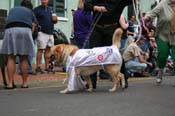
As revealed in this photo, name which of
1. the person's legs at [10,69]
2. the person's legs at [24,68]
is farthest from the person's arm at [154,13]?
the person's legs at [10,69]

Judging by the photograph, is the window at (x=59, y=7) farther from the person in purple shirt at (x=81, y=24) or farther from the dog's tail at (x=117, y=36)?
the dog's tail at (x=117, y=36)

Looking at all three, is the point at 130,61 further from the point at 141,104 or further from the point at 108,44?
the point at 141,104

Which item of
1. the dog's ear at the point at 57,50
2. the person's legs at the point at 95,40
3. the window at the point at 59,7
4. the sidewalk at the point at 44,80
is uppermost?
the window at the point at 59,7

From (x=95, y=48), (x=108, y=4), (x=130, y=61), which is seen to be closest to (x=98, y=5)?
(x=108, y=4)

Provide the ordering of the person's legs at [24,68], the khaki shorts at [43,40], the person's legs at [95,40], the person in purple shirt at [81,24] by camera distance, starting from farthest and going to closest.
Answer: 1. the khaki shorts at [43,40]
2. the person in purple shirt at [81,24]
3. the person's legs at [24,68]
4. the person's legs at [95,40]

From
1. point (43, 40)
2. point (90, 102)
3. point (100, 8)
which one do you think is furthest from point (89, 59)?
point (43, 40)

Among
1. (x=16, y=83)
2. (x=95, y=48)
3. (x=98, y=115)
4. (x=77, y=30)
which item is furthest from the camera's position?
(x=77, y=30)

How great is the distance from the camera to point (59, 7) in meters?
19.2

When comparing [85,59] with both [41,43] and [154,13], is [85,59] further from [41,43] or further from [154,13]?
[41,43]

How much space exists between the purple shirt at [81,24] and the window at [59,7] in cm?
581

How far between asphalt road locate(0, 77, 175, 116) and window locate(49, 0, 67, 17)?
837 centimetres

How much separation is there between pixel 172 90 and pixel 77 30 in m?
3.46

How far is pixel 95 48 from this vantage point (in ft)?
32.7

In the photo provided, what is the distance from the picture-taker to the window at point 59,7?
1888 centimetres
